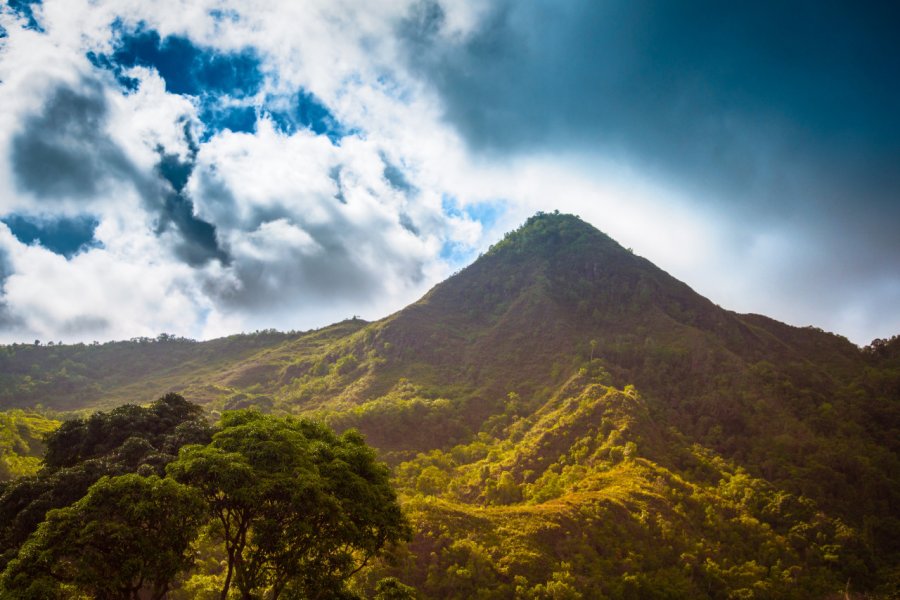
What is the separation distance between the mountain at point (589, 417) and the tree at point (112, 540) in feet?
73.5

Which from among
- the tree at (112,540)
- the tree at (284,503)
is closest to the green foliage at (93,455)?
the tree at (112,540)

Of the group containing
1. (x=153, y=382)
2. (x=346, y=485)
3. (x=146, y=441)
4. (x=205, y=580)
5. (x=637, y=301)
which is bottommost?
(x=205, y=580)

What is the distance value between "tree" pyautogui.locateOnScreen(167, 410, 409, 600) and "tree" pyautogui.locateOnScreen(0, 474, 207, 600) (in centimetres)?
132

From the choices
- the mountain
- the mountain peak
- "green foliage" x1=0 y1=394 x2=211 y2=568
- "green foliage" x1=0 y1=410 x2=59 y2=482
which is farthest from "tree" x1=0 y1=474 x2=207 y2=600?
the mountain peak

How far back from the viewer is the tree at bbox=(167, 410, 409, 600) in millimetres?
18781

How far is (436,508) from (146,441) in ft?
82.3

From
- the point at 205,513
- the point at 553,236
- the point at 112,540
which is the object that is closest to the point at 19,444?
the point at 112,540

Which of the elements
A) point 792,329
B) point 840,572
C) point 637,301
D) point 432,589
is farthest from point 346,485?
point 792,329

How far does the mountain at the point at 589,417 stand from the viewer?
41.3 meters

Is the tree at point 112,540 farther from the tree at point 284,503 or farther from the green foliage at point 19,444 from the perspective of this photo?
the green foliage at point 19,444

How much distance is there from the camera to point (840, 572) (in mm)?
43000

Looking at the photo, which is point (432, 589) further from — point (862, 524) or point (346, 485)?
point (862, 524)

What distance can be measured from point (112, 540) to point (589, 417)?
58.1 meters

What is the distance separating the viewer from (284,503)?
1939 cm
